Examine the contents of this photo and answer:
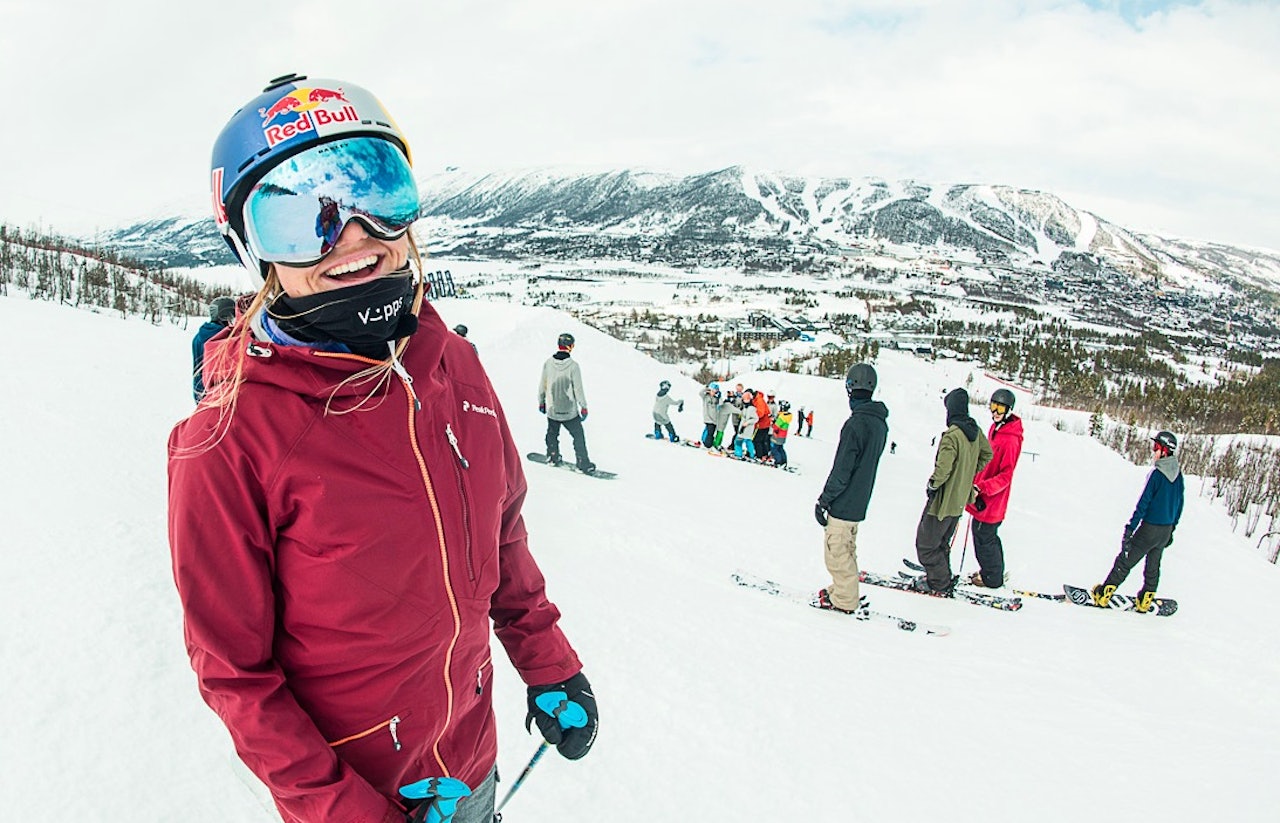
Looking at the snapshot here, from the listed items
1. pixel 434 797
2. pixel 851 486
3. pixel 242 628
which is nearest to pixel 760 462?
pixel 851 486

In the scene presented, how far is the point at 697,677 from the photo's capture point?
377cm

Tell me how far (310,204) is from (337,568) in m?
0.70

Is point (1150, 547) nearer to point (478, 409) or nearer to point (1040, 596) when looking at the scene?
point (1040, 596)

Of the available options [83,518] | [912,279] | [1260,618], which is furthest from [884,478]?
[912,279]

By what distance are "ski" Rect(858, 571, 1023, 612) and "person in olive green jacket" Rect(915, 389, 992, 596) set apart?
105 millimetres

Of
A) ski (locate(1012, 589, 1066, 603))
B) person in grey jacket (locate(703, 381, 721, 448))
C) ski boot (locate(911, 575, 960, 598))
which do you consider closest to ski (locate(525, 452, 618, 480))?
ski boot (locate(911, 575, 960, 598))

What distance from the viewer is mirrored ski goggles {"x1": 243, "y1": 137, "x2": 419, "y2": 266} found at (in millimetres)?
1249

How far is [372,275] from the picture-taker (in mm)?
1324

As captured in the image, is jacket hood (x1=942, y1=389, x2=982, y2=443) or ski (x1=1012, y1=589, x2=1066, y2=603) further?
ski (x1=1012, y1=589, x2=1066, y2=603)

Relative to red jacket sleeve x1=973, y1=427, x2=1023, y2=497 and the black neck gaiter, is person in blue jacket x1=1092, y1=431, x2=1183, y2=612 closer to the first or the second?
red jacket sleeve x1=973, y1=427, x2=1023, y2=497

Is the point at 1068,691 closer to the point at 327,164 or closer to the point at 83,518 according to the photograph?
the point at 327,164

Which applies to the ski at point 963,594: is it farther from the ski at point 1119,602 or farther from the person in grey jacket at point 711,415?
the person in grey jacket at point 711,415

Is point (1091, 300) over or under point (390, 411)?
over

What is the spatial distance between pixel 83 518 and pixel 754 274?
140041 mm
